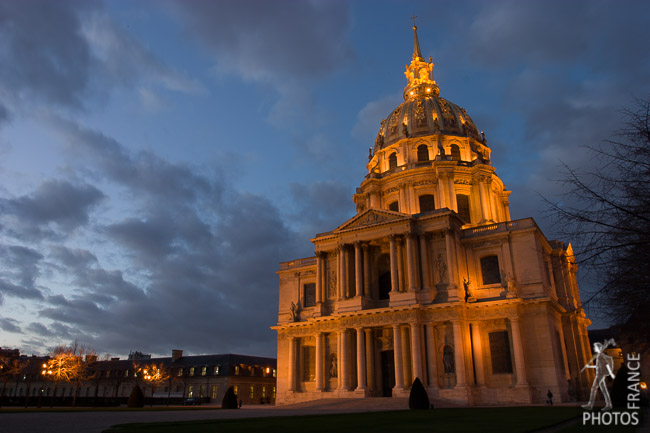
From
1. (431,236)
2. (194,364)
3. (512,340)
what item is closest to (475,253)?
(431,236)

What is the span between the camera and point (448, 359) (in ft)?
131

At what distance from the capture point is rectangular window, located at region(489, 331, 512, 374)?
38938 mm

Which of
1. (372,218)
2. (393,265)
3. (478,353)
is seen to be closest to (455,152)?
(372,218)

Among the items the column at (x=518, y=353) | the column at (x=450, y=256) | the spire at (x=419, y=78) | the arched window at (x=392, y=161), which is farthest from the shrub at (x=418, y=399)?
the spire at (x=419, y=78)

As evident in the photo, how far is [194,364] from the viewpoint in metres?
74.5

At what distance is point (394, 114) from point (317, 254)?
25426 mm

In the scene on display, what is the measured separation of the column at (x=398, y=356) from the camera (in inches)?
1560

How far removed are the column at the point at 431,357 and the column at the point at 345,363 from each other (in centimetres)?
695

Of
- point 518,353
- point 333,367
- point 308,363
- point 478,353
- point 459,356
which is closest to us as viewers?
point 518,353

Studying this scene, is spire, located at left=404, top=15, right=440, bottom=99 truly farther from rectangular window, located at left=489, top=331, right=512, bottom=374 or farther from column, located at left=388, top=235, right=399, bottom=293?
rectangular window, located at left=489, top=331, right=512, bottom=374

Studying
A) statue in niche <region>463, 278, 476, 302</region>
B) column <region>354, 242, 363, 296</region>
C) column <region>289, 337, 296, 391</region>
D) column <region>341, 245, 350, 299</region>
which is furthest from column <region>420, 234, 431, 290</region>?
column <region>289, 337, 296, 391</region>

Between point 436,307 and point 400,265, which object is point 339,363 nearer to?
point 436,307

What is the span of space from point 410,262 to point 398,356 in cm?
800

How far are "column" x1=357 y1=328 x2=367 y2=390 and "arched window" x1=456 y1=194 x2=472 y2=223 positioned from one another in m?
19.1
